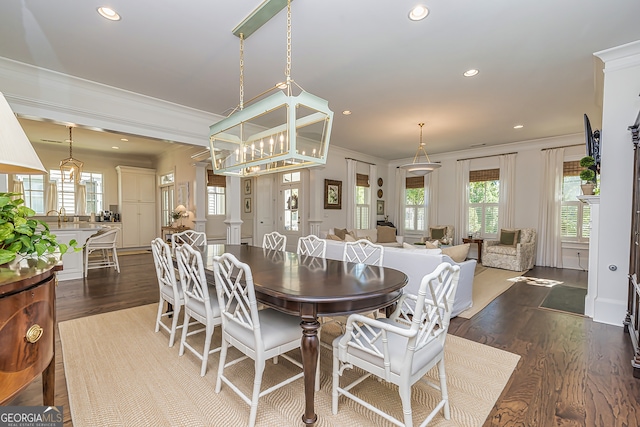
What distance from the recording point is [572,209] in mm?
5965

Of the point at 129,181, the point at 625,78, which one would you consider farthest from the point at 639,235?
the point at 129,181

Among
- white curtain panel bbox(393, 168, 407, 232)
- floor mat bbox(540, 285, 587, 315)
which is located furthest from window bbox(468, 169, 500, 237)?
floor mat bbox(540, 285, 587, 315)

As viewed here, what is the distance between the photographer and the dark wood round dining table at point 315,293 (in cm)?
155

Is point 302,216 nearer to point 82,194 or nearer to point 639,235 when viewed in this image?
point 639,235

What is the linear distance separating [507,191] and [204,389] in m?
7.18

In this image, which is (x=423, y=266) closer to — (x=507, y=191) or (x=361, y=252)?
(x=361, y=252)

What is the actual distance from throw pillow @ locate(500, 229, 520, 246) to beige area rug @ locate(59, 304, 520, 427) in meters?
4.51

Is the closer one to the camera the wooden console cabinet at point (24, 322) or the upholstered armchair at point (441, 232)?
the wooden console cabinet at point (24, 322)

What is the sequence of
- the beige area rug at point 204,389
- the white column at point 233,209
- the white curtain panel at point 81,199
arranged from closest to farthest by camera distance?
the beige area rug at point 204,389 < the white column at point 233,209 < the white curtain panel at point 81,199

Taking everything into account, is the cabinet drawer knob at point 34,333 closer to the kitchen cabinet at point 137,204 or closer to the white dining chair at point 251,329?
the white dining chair at point 251,329

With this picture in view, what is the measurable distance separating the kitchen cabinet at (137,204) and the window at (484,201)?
28.9ft

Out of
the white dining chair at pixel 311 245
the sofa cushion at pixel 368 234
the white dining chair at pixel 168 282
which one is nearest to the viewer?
the white dining chair at pixel 168 282

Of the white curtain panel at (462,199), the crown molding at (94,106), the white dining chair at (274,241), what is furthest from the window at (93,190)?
the white curtain panel at (462,199)

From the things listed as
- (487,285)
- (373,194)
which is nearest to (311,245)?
(487,285)
